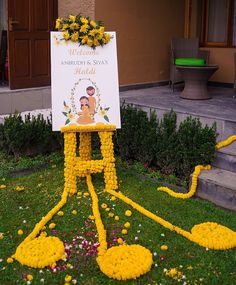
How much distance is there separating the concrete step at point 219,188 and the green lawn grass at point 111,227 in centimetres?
8

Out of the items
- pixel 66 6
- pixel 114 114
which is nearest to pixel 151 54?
pixel 66 6

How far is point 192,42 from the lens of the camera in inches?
319

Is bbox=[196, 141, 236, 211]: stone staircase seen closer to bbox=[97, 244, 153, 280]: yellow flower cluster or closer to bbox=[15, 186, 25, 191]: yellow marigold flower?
bbox=[97, 244, 153, 280]: yellow flower cluster

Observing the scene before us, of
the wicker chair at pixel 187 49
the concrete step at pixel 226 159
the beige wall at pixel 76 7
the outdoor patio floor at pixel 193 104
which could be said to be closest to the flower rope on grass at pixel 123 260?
the concrete step at pixel 226 159

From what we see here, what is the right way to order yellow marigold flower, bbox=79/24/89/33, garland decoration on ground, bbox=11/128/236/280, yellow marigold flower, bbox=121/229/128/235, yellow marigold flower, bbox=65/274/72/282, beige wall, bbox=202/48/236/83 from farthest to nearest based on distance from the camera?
beige wall, bbox=202/48/236/83 → yellow marigold flower, bbox=79/24/89/33 → yellow marigold flower, bbox=121/229/128/235 → garland decoration on ground, bbox=11/128/236/280 → yellow marigold flower, bbox=65/274/72/282

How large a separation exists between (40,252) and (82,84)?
170 cm

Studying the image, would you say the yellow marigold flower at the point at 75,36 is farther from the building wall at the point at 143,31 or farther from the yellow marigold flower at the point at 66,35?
the building wall at the point at 143,31

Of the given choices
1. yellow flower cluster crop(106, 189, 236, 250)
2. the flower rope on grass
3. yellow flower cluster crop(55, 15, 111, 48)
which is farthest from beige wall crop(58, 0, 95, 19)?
the flower rope on grass

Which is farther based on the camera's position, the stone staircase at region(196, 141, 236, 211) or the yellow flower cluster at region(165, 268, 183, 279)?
the stone staircase at region(196, 141, 236, 211)

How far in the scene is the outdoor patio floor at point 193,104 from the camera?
17.3 ft

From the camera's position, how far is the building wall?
732 cm

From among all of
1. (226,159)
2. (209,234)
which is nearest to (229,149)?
(226,159)

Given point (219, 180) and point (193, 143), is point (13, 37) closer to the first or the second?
point (193, 143)

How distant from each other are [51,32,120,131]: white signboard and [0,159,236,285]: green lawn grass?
69 centimetres
